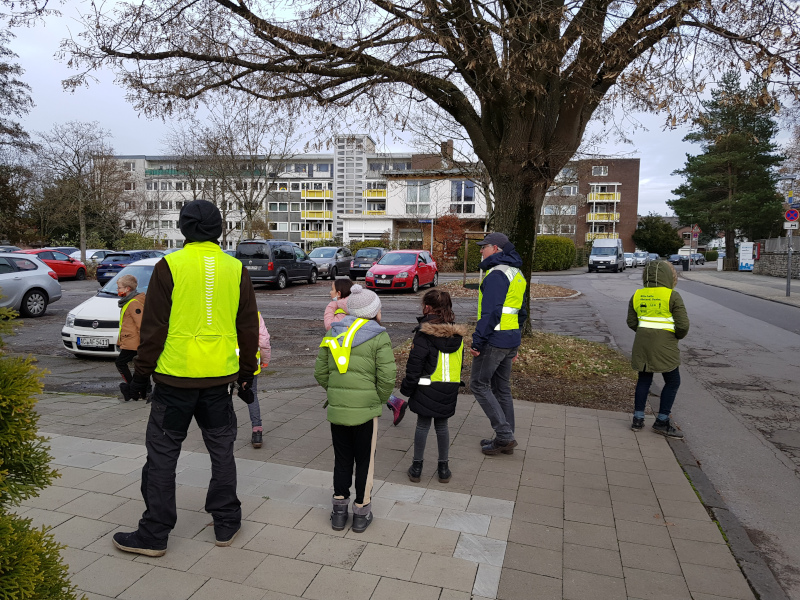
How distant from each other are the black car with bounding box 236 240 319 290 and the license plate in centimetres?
1265

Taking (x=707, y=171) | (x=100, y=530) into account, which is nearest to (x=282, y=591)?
(x=100, y=530)

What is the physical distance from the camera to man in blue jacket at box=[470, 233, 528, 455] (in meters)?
4.91

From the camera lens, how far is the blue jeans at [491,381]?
494 centimetres

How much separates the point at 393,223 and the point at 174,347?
56.4 metres

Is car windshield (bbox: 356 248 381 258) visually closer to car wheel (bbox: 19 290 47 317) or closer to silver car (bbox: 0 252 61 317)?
silver car (bbox: 0 252 61 317)

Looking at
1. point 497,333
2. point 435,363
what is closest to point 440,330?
point 435,363

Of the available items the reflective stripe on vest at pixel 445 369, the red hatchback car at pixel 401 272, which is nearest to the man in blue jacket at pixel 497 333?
the reflective stripe on vest at pixel 445 369

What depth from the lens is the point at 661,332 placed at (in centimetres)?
561

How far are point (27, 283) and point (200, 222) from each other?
13764 millimetres

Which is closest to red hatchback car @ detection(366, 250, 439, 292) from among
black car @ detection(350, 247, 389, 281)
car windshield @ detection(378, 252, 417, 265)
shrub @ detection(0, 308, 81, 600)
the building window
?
car windshield @ detection(378, 252, 417, 265)

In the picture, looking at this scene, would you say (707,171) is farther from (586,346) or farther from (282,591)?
(282,591)

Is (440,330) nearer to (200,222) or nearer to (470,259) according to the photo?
(200,222)

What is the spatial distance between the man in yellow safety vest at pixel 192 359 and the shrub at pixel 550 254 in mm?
35869

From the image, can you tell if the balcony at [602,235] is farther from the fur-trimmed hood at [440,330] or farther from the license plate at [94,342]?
the fur-trimmed hood at [440,330]
